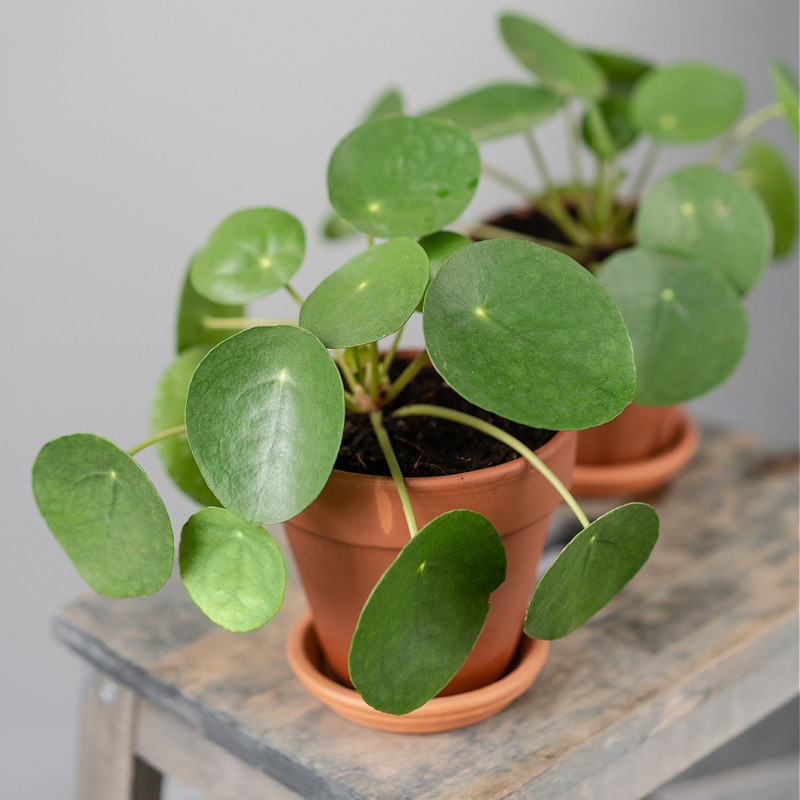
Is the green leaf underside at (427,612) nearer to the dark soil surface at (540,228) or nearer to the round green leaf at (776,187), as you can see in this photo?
the dark soil surface at (540,228)

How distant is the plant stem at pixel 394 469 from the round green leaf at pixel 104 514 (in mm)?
166

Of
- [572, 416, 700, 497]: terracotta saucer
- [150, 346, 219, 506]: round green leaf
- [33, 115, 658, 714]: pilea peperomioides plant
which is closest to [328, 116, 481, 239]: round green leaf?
[33, 115, 658, 714]: pilea peperomioides plant

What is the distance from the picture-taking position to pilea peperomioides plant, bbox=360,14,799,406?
98cm

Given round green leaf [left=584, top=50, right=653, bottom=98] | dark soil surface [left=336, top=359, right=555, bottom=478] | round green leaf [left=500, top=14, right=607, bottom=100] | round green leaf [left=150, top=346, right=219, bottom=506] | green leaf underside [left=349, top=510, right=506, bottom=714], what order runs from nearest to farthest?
green leaf underside [left=349, top=510, right=506, bottom=714]
dark soil surface [left=336, top=359, right=555, bottom=478]
round green leaf [left=150, top=346, right=219, bottom=506]
round green leaf [left=500, top=14, right=607, bottom=100]
round green leaf [left=584, top=50, right=653, bottom=98]

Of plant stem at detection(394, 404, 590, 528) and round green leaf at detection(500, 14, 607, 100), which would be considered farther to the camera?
round green leaf at detection(500, 14, 607, 100)

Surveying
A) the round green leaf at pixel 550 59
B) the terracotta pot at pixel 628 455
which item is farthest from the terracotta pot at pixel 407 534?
the round green leaf at pixel 550 59

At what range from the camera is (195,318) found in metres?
1.02

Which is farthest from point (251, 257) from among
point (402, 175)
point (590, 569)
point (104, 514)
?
point (590, 569)

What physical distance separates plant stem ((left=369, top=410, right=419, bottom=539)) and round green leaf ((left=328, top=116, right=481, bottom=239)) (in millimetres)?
151

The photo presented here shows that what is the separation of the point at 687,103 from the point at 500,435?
1.90 ft

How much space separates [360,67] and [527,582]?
3.57 ft

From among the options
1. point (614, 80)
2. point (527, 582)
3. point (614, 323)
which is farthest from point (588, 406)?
point (614, 80)

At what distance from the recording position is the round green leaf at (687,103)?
3.90ft

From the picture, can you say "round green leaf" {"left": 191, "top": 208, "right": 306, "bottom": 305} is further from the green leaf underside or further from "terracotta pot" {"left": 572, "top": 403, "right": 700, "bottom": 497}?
"terracotta pot" {"left": 572, "top": 403, "right": 700, "bottom": 497}
